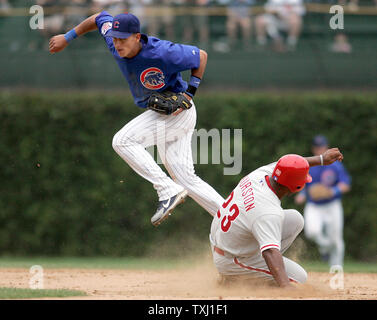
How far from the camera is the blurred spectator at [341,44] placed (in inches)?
488

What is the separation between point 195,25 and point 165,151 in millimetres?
5848

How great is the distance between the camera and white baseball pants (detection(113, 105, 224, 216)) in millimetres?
6762

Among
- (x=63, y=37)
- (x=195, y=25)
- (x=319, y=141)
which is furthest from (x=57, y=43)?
(x=195, y=25)

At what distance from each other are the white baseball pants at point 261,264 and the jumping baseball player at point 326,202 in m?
4.43

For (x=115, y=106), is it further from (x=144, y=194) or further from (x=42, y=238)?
(x=42, y=238)

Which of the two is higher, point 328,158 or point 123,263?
point 328,158

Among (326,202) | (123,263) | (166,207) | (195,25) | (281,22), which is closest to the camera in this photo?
(166,207)

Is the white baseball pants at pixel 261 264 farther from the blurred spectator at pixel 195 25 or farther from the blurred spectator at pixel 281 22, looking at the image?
the blurred spectator at pixel 281 22

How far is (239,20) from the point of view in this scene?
1270cm

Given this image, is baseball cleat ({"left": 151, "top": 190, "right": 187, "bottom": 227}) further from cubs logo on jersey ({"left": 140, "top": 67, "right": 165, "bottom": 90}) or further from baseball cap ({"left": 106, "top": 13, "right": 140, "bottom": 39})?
baseball cap ({"left": 106, "top": 13, "right": 140, "bottom": 39})

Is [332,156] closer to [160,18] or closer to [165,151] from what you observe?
[165,151]

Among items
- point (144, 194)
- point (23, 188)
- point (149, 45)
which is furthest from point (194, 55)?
point (23, 188)

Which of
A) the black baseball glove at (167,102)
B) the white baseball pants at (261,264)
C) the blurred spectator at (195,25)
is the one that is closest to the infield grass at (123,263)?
the white baseball pants at (261,264)

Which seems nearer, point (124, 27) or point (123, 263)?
point (124, 27)
